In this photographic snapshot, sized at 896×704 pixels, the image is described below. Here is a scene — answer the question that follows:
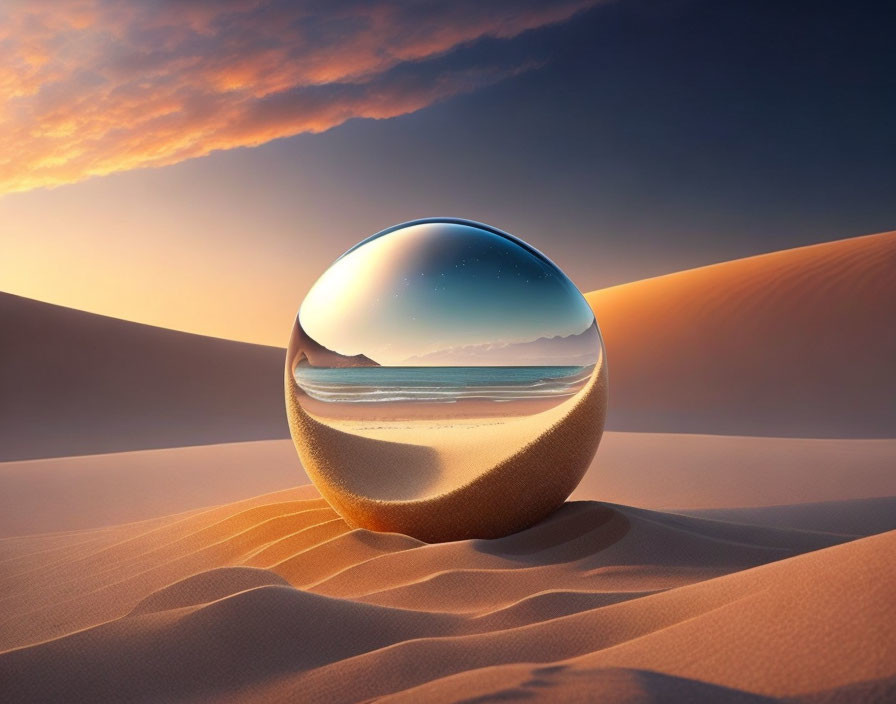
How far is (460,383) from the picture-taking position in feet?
10.9

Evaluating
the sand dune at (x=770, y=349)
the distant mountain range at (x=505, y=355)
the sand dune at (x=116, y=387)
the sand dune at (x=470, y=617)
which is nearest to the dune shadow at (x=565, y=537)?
the sand dune at (x=470, y=617)

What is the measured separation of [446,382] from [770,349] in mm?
15135

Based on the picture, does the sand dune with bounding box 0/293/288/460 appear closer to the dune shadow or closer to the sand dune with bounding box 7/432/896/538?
the sand dune with bounding box 7/432/896/538

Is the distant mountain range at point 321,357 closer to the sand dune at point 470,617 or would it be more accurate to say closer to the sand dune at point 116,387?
the sand dune at point 470,617

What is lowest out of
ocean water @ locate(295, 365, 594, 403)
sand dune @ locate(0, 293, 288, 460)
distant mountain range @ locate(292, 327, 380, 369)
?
ocean water @ locate(295, 365, 594, 403)

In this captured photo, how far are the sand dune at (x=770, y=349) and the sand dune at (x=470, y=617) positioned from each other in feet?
37.0

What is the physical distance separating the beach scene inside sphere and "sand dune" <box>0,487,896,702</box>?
0.68 meters

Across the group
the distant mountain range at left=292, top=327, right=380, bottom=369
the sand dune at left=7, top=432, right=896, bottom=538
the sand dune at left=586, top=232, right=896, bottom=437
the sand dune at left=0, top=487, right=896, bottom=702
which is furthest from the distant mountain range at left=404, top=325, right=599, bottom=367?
the sand dune at left=586, top=232, right=896, bottom=437

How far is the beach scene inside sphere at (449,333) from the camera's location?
327 cm

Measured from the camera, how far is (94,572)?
3.48 m

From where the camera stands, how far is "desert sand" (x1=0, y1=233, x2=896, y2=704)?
5.02 feet

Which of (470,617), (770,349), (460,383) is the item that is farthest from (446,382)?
(770,349)

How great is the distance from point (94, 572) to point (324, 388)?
55.8 inches

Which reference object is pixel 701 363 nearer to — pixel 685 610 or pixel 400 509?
pixel 400 509
